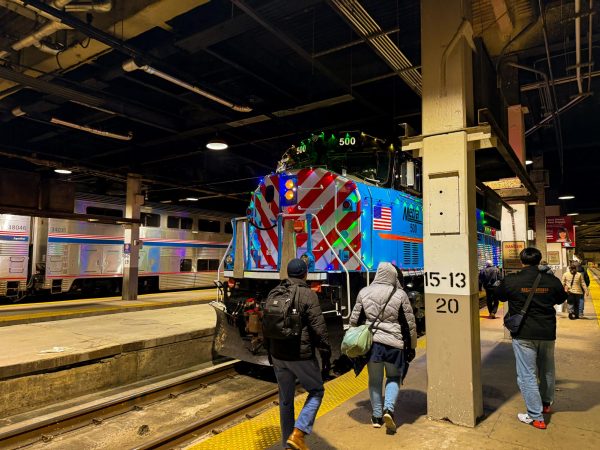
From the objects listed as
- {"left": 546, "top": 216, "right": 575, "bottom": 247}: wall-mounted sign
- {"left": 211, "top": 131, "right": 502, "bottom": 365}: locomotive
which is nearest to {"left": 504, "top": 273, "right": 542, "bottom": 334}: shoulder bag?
{"left": 211, "top": 131, "right": 502, "bottom": 365}: locomotive

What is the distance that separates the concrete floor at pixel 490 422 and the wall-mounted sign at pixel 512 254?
3050 millimetres

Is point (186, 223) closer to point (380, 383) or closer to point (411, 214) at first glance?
point (411, 214)

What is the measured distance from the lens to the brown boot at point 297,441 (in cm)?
324

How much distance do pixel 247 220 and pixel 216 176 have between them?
969cm

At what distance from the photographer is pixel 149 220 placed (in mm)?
16250

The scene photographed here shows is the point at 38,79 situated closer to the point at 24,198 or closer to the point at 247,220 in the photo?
the point at 24,198

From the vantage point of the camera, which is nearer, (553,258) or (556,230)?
(553,258)

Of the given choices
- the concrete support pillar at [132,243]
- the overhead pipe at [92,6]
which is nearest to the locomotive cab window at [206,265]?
the concrete support pillar at [132,243]

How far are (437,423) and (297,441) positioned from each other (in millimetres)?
1508

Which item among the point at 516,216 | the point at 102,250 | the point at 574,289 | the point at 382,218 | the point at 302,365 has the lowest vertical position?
the point at 302,365

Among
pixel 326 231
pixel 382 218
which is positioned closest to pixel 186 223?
pixel 326 231

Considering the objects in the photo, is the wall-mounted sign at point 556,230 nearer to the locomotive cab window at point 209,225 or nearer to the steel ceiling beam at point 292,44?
the steel ceiling beam at point 292,44

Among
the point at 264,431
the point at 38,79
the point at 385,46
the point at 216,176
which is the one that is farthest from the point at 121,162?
the point at 264,431

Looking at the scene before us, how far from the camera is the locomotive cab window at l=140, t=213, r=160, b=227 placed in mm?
15977
